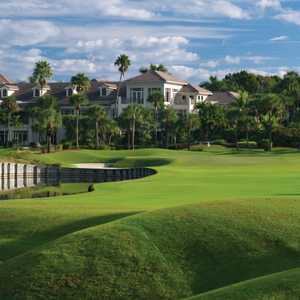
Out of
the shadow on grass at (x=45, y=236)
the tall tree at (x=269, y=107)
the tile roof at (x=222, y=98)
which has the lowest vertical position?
the shadow on grass at (x=45, y=236)

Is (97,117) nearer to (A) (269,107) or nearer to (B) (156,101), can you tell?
(B) (156,101)

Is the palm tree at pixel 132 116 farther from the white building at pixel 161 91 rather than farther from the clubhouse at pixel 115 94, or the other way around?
the white building at pixel 161 91

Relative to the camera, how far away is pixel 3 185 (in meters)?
66.4

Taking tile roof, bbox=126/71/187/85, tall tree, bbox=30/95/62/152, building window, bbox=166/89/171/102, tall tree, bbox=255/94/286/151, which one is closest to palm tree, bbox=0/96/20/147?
tall tree, bbox=30/95/62/152

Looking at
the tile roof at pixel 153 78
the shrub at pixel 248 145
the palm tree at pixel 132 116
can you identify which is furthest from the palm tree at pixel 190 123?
the tile roof at pixel 153 78

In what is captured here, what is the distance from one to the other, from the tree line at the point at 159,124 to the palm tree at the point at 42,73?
25.1 ft

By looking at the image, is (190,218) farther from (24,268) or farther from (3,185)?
(3,185)

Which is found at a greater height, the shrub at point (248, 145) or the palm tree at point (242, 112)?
the palm tree at point (242, 112)

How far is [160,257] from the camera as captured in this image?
48.2 ft

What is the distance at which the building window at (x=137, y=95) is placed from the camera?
11671 cm

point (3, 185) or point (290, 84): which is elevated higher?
point (290, 84)

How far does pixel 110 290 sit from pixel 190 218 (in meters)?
4.26

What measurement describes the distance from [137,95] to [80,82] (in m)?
10.2

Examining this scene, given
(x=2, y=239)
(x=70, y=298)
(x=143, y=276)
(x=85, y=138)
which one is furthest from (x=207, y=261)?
(x=85, y=138)
